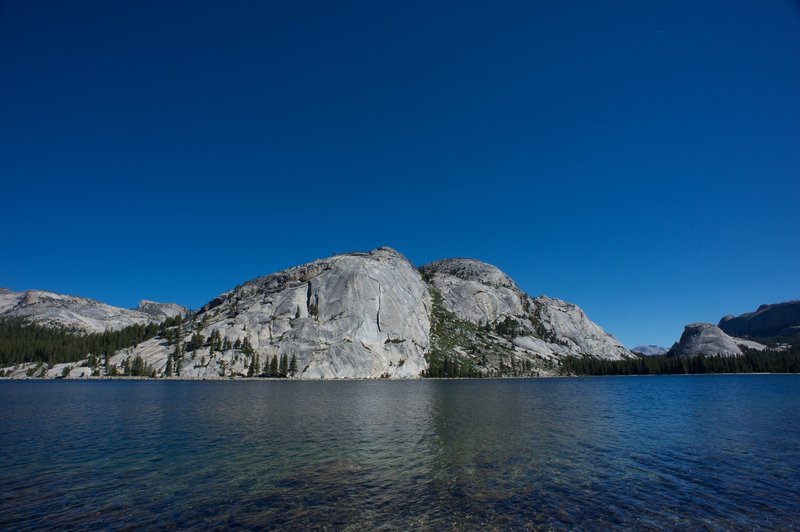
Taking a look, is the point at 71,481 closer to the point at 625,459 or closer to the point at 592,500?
the point at 592,500

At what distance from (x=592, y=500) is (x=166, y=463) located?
31581 mm

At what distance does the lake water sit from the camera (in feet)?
→ 73.6

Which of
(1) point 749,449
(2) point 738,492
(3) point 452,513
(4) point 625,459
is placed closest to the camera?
(3) point 452,513

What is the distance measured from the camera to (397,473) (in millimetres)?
31062

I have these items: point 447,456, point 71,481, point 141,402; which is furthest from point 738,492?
point 141,402

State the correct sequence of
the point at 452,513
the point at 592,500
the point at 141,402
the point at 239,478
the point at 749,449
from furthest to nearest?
the point at 141,402, the point at 749,449, the point at 239,478, the point at 592,500, the point at 452,513

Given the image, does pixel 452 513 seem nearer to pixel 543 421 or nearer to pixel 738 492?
pixel 738 492

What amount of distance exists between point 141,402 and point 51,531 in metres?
70.3

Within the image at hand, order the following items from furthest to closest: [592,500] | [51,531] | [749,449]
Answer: [749,449]
[592,500]
[51,531]

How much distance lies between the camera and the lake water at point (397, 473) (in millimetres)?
22422

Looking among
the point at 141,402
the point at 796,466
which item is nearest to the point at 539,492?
the point at 796,466

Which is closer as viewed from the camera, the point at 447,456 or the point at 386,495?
the point at 386,495

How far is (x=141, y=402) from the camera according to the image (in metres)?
80.4

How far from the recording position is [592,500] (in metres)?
25.0
